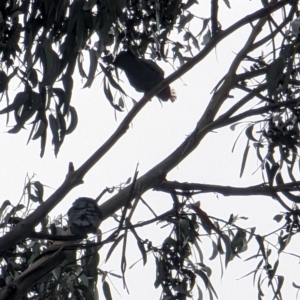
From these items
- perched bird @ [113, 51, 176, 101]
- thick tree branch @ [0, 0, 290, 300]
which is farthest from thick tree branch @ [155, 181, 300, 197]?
perched bird @ [113, 51, 176, 101]

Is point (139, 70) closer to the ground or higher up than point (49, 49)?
higher up

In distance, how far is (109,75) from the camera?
171 centimetres

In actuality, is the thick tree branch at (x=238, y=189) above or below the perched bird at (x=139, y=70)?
below

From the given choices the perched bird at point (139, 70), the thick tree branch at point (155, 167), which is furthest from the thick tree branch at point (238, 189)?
the perched bird at point (139, 70)

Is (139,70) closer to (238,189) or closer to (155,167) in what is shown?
(155,167)

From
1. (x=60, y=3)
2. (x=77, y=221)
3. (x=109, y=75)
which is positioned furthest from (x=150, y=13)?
(x=77, y=221)

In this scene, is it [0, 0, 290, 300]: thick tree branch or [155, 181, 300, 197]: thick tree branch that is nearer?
[0, 0, 290, 300]: thick tree branch

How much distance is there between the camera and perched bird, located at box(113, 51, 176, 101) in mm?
1710

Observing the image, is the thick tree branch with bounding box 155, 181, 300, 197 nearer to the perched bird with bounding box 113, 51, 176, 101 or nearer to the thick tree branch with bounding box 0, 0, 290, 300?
the thick tree branch with bounding box 0, 0, 290, 300

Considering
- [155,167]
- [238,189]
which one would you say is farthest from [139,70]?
[238,189]

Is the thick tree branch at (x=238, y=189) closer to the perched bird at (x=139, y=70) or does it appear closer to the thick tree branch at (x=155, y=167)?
the thick tree branch at (x=155, y=167)

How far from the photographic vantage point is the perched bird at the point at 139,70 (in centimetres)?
171

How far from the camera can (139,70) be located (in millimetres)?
1717

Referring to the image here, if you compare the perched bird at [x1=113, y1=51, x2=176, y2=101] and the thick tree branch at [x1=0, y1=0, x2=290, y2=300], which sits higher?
the perched bird at [x1=113, y1=51, x2=176, y2=101]
